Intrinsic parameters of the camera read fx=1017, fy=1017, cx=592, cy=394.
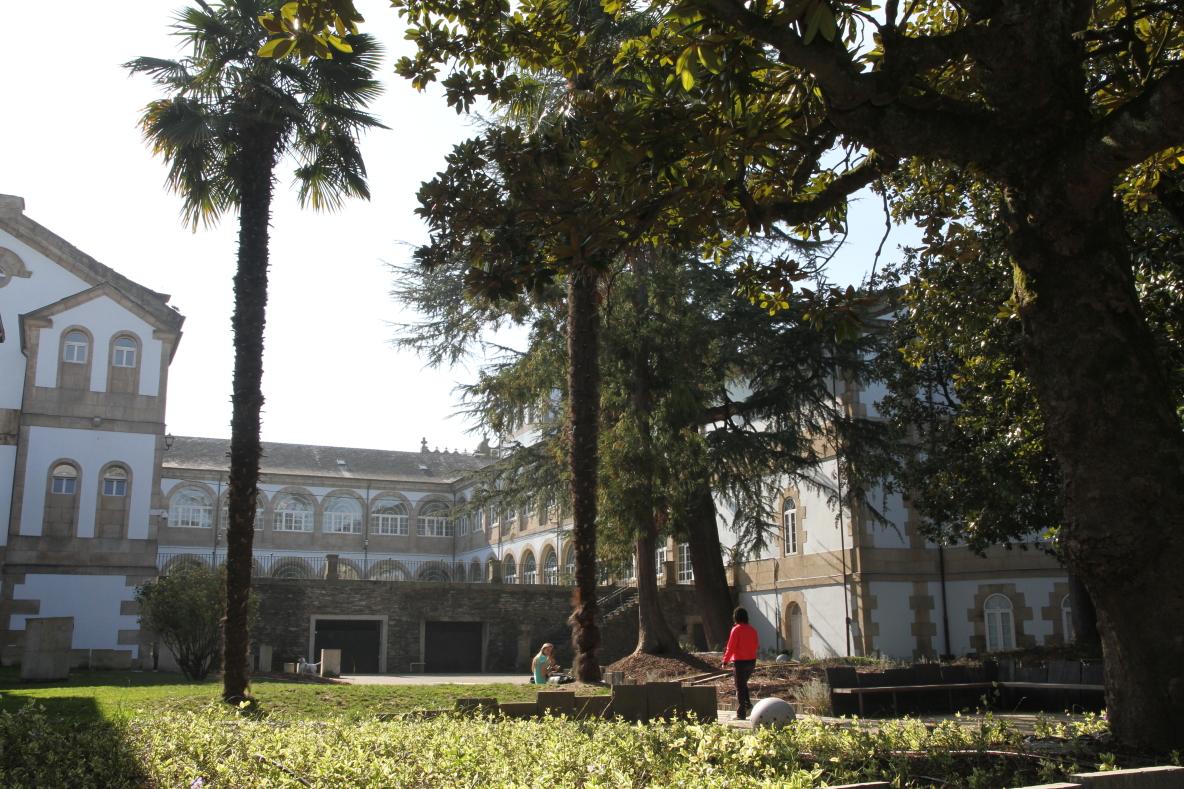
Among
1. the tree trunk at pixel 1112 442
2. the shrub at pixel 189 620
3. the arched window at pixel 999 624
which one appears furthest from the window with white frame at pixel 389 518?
the tree trunk at pixel 1112 442

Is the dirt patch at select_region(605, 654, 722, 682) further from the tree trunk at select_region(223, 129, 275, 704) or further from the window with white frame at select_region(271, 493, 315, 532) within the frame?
the window with white frame at select_region(271, 493, 315, 532)

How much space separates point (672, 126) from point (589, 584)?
34.0 feet

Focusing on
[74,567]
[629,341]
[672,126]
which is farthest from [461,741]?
[74,567]

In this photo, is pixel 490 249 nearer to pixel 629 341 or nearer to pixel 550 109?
pixel 550 109

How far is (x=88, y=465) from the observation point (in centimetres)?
2759

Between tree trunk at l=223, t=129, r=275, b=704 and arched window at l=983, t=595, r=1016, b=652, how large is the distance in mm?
21286

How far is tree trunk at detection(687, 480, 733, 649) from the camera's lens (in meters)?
23.2

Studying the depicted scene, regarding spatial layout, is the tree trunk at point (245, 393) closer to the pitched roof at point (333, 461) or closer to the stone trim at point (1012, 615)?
the stone trim at point (1012, 615)

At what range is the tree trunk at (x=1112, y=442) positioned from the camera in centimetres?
588

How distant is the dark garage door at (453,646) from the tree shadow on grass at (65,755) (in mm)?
25286

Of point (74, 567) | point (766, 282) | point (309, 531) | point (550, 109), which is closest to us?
point (766, 282)

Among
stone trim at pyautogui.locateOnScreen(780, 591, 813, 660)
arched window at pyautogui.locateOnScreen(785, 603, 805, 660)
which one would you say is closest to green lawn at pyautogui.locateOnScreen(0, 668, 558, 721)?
stone trim at pyautogui.locateOnScreen(780, 591, 813, 660)

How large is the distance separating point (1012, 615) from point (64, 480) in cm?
2602

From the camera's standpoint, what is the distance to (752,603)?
34.1m
